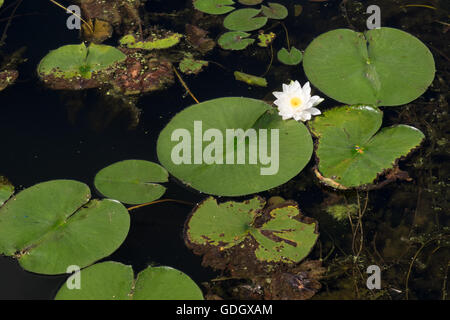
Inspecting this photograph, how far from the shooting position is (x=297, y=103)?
3.29m

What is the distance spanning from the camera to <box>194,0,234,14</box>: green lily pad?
171 inches

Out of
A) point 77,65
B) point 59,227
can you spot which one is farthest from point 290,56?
point 59,227

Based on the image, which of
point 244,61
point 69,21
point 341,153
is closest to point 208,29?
point 244,61

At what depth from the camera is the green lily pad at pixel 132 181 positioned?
302 cm

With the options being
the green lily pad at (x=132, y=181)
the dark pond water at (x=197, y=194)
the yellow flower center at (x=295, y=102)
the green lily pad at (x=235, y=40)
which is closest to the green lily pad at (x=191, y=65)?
the dark pond water at (x=197, y=194)

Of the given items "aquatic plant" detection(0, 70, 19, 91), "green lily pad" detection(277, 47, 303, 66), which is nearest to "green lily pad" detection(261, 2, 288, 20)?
"green lily pad" detection(277, 47, 303, 66)

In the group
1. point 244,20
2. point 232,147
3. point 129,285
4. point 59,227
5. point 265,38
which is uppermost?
Result: point 244,20

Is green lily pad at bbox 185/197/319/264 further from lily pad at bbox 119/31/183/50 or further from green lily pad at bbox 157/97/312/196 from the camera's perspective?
lily pad at bbox 119/31/183/50

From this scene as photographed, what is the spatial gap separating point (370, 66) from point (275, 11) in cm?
119

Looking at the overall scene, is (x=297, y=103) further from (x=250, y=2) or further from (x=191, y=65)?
(x=250, y=2)

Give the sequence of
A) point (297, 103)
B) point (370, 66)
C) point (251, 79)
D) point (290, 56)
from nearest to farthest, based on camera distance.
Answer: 1. point (297, 103)
2. point (370, 66)
3. point (251, 79)
4. point (290, 56)

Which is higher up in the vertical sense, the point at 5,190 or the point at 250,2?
the point at 250,2

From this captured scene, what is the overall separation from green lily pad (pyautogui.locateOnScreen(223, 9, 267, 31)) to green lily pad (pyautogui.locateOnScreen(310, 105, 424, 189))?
1.30 meters

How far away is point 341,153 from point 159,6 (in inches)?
99.1
